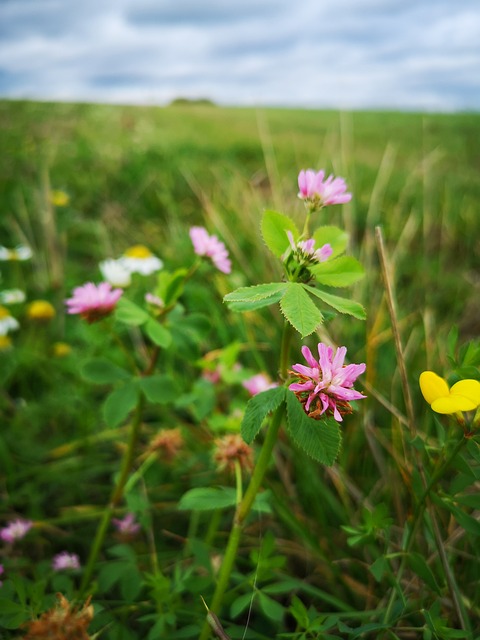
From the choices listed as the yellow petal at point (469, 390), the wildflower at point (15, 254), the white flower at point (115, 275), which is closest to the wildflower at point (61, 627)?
the yellow petal at point (469, 390)

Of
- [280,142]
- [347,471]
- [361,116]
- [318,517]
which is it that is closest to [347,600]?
[318,517]

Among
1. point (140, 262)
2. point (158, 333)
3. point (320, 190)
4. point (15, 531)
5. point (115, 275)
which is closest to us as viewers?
point (320, 190)

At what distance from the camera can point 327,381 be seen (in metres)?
0.53

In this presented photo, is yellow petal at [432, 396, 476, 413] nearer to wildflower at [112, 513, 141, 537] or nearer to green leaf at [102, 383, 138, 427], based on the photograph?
green leaf at [102, 383, 138, 427]

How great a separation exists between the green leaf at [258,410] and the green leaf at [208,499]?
0.17 m

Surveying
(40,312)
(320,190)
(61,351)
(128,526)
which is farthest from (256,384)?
(40,312)

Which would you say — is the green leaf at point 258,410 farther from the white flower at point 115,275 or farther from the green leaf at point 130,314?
the white flower at point 115,275

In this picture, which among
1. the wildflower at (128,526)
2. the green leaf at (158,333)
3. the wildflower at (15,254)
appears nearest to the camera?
the green leaf at (158,333)

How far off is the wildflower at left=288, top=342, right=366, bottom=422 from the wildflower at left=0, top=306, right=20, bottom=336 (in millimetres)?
1374

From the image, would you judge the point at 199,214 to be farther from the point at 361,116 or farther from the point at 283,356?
the point at 361,116

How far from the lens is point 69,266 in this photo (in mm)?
2297

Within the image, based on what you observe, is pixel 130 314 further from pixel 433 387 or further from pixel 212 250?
pixel 433 387

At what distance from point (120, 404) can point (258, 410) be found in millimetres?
360

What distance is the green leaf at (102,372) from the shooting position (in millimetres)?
883
